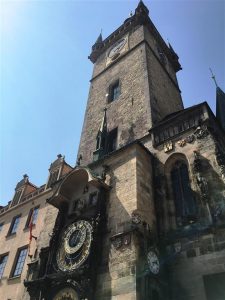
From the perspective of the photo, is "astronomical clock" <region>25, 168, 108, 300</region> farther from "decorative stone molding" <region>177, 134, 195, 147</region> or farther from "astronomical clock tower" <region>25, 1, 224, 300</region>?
"decorative stone molding" <region>177, 134, 195, 147</region>

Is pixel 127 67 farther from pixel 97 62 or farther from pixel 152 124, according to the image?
pixel 152 124

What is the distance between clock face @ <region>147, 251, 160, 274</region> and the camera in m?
8.36

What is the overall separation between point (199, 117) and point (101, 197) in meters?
4.92

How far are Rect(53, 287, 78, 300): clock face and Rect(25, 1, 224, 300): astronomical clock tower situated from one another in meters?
0.03

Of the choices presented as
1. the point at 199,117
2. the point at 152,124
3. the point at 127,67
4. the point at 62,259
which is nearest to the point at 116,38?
the point at 127,67

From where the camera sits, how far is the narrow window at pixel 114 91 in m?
19.0

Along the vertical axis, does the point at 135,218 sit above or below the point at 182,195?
below

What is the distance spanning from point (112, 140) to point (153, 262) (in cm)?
815

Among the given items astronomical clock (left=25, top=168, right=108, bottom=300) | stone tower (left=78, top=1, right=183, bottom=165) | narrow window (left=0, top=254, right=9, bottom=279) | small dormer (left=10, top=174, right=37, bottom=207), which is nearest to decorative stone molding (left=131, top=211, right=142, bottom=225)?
astronomical clock (left=25, top=168, right=108, bottom=300)

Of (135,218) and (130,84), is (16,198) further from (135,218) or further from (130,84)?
(135,218)

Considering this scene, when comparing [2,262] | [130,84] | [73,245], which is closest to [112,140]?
[130,84]

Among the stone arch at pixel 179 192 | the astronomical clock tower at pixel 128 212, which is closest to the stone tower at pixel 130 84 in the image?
the astronomical clock tower at pixel 128 212

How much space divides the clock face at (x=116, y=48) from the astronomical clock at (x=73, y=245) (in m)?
13.7

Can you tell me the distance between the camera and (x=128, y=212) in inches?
374
